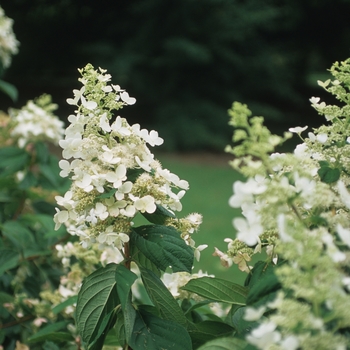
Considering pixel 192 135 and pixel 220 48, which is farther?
pixel 220 48

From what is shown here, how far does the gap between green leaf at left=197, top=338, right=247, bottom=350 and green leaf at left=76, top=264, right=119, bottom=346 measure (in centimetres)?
29

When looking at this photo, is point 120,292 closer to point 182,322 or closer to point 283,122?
point 182,322

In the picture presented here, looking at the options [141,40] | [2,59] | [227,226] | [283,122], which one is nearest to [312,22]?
[283,122]

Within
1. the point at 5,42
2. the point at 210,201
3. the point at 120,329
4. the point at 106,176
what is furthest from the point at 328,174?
the point at 210,201

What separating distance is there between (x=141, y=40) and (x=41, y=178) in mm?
10279

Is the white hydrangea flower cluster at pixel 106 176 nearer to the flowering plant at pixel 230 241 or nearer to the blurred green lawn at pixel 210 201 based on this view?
the flowering plant at pixel 230 241

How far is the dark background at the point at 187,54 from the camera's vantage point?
12172mm

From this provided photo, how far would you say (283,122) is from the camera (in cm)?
1389

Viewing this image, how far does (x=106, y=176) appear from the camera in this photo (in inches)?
38.8

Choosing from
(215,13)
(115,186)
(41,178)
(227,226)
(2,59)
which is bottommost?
(115,186)

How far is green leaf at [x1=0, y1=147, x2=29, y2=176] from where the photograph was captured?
243 cm

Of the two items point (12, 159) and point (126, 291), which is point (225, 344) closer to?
point (126, 291)

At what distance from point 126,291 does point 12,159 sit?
1663mm

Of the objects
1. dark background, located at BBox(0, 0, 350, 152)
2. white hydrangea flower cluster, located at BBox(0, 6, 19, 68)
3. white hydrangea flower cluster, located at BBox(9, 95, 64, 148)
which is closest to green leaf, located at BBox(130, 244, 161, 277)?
white hydrangea flower cluster, located at BBox(9, 95, 64, 148)
